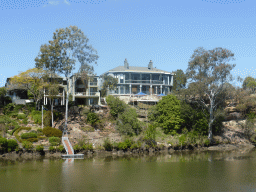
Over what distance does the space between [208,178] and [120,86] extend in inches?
1789

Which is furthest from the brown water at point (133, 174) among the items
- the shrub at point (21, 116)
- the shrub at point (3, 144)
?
the shrub at point (21, 116)

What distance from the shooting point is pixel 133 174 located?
30094 mm

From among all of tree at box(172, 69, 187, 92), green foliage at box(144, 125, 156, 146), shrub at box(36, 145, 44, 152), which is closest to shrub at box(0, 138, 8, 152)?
shrub at box(36, 145, 44, 152)

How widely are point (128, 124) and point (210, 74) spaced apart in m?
17.6

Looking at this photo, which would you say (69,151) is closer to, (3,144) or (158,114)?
(3,144)

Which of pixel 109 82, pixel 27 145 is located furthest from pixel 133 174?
pixel 109 82

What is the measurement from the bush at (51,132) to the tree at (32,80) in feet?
35.2

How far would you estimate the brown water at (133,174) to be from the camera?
25297 mm

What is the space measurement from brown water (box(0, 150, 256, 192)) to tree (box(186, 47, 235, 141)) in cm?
1517

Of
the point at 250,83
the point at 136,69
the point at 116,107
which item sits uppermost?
the point at 136,69

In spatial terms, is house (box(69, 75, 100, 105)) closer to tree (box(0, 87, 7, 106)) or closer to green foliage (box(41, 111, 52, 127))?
green foliage (box(41, 111, 52, 127))

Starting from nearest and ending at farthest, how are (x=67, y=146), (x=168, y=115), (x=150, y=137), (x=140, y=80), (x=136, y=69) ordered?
(x=67, y=146) < (x=150, y=137) < (x=168, y=115) < (x=140, y=80) < (x=136, y=69)

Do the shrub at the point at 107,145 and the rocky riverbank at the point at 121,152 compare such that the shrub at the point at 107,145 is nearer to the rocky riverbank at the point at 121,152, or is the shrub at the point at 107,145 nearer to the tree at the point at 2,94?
the rocky riverbank at the point at 121,152

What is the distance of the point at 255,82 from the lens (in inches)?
2798
